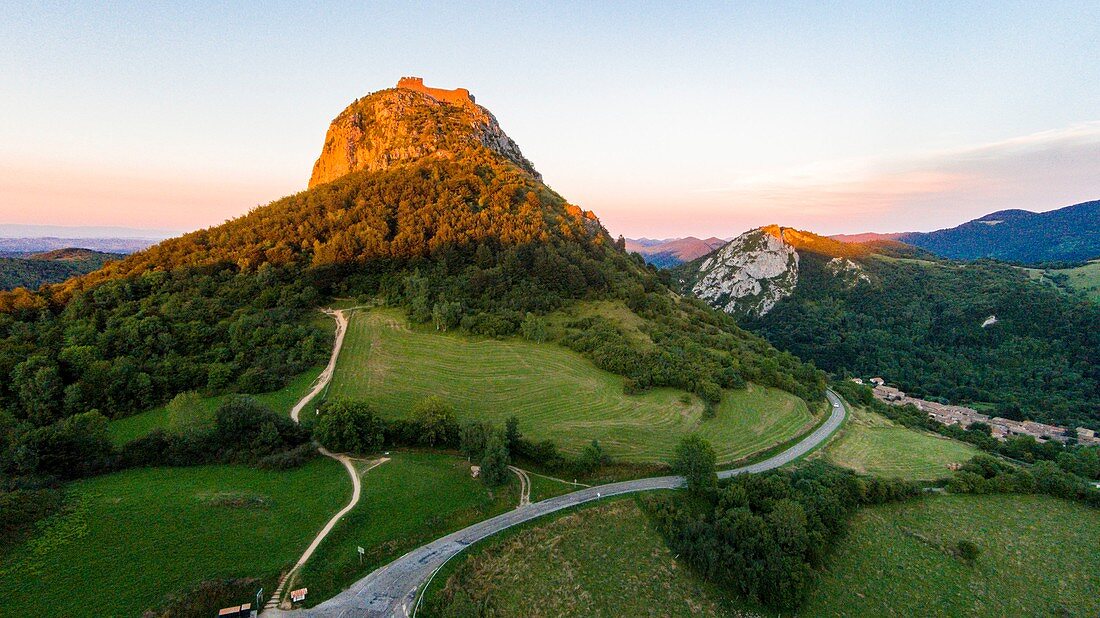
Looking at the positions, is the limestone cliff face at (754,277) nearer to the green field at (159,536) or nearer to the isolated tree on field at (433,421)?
the isolated tree on field at (433,421)

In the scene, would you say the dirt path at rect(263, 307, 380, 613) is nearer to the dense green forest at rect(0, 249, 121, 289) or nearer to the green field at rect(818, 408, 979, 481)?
the green field at rect(818, 408, 979, 481)

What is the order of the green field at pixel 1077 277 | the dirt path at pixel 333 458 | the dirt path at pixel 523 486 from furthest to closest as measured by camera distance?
the green field at pixel 1077 277
the dirt path at pixel 523 486
the dirt path at pixel 333 458

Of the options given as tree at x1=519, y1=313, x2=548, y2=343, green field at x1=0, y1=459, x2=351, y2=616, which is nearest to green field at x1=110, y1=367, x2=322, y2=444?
green field at x1=0, y1=459, x2=351, y2=616

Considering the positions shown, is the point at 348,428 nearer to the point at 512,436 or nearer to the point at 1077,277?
the point at 512,436

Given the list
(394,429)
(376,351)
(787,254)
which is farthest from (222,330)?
(787,254)

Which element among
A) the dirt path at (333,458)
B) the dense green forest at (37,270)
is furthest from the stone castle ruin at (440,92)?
the dense green forest at (37,270)

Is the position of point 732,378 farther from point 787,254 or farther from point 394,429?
point 787,254
